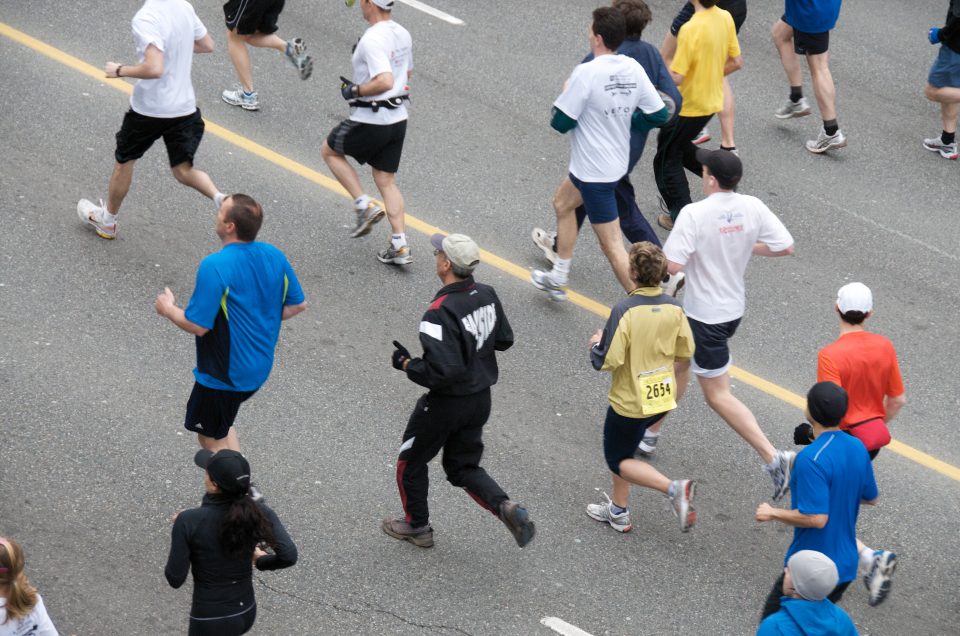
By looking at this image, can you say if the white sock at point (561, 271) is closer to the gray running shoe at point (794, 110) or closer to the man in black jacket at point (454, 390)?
the man in black jacket at point (454, 390)

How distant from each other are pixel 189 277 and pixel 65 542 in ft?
8.52

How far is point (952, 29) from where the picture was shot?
11.1m

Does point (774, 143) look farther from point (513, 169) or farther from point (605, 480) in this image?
point (605, 480)

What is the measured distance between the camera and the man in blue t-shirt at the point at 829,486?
573 centimetres

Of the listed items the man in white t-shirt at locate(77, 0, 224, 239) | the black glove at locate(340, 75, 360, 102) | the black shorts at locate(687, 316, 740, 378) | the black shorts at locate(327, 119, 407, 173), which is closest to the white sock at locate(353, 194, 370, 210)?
the black shorts at locate(327, 119, 407, 173)

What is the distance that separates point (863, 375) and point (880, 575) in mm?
1023

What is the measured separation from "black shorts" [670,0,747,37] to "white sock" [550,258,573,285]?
277cm

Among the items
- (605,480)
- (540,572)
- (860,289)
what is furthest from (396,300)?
(860,289)

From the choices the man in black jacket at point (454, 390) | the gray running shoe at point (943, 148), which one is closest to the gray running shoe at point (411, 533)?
the man in black jacket at point (454, 390)

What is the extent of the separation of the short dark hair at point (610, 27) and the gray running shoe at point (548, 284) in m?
1.67

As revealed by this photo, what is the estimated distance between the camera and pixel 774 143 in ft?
37.0

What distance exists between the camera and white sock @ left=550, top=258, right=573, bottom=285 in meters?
8.87

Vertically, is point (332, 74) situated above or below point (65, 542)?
above

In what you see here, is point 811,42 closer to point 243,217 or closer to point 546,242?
point 546,242
